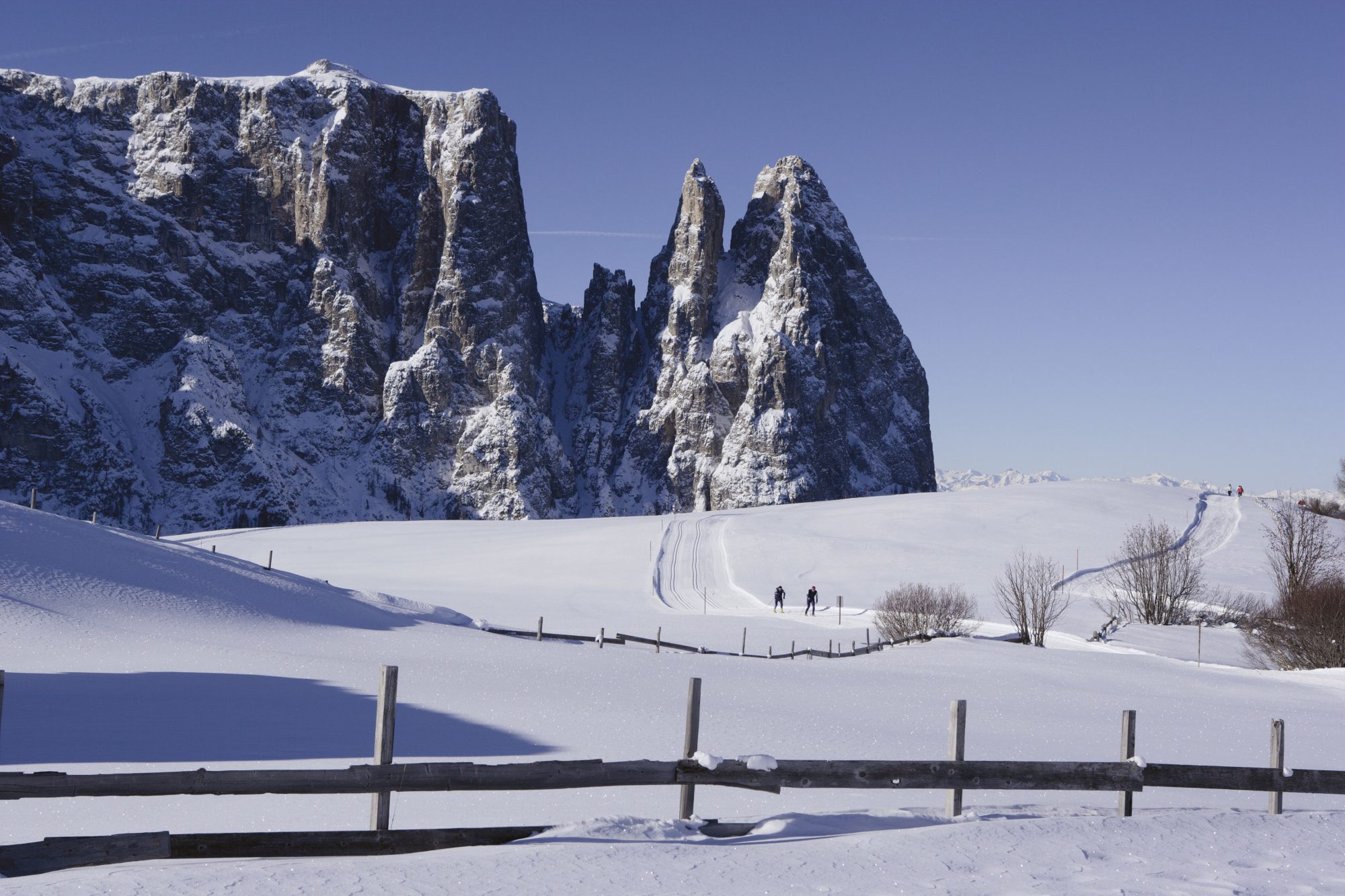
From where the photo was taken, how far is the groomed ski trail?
6119 cm

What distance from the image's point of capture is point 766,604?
200 ft

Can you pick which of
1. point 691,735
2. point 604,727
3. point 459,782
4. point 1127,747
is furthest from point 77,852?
point 604,727

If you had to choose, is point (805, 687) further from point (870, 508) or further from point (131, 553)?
point (870, 508)

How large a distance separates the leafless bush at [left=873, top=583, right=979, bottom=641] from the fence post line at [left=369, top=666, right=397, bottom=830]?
3734 centimetres

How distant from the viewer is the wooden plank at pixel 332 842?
838 centimetres

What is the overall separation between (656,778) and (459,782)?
70.8 inches

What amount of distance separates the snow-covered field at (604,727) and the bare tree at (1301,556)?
731cm

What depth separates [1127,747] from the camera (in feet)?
38.9

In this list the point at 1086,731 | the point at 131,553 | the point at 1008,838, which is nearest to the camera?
the point at 1008,838

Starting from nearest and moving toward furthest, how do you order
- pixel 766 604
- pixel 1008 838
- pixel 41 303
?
pixel 1008 838, pixel 766 604, pixel 41 303

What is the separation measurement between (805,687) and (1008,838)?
49.6 feet

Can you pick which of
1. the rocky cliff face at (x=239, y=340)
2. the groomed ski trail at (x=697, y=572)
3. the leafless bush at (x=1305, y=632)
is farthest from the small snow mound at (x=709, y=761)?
the rocky cliff face at (x=239, y=340)

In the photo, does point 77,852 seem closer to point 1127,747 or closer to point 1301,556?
point 1127,747

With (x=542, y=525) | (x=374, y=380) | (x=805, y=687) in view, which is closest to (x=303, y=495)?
(x=374, y=380)
